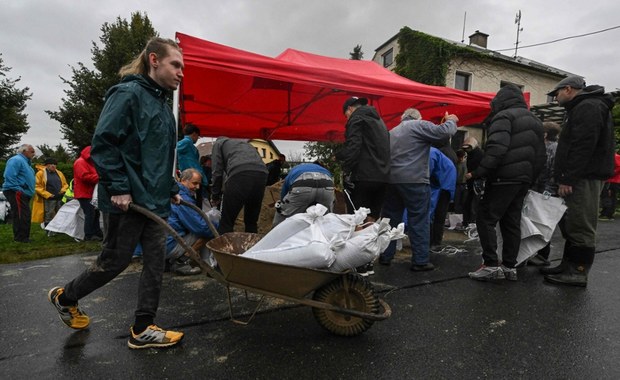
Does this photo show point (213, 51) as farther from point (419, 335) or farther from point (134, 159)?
point (419, 335)

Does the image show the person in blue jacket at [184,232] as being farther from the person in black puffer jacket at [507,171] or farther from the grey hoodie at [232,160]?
the person in black puffer jacket at [507,171]

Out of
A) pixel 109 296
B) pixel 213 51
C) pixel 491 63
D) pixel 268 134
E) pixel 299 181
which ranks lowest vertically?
pixel 109 296

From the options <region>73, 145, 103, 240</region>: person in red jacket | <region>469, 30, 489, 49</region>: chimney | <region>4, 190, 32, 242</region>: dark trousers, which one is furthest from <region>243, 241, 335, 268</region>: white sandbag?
<region>469, 30, 489, 49</region>: chimney

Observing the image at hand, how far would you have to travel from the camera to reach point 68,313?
7.42ft

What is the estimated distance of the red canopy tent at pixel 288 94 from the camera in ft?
12.8

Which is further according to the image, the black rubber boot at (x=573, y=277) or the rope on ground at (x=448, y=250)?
the rope on ground at (x=448, y=250)

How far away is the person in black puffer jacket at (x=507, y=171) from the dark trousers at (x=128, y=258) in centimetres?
291

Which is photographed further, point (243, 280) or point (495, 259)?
point (495, 259)

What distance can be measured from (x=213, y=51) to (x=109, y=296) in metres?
2.60

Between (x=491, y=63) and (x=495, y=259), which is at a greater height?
(x=491, y=63)

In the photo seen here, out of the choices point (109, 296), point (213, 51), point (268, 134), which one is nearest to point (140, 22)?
point (268, 134)

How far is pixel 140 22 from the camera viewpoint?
21.6m

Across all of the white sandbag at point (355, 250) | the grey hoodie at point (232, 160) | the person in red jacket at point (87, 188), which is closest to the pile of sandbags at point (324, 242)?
the white sandbag at point (355, 250)

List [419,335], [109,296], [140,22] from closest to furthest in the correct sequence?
[419,335]
[109,296]
[140,22]
